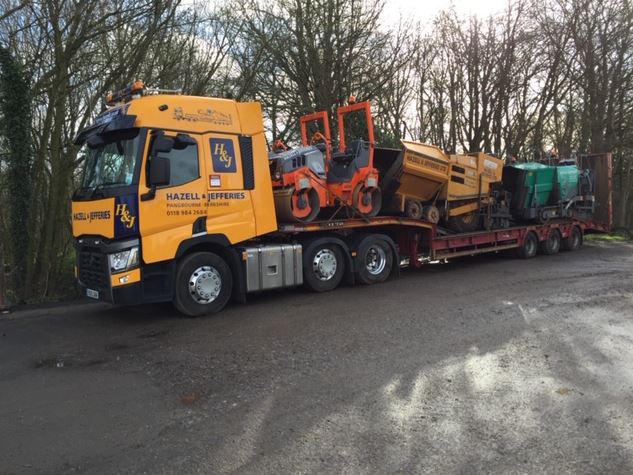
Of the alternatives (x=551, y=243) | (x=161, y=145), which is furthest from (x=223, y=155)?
(x=551, y=243)

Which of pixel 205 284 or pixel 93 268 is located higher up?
pixel 93 268

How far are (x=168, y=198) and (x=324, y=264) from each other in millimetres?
3298

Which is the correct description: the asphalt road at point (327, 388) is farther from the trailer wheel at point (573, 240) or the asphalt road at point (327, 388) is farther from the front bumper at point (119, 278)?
the trailer wheel at point (573, 240)

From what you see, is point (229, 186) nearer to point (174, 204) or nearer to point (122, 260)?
point (174, 204)

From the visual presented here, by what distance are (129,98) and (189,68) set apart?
8068mm

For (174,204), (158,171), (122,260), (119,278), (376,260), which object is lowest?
(376,260)

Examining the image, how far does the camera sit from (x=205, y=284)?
7516 mm

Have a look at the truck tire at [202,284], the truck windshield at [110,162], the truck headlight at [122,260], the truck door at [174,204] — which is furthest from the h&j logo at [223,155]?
the truck headlight at [122,260]

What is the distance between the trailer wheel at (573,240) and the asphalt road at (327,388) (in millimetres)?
7792

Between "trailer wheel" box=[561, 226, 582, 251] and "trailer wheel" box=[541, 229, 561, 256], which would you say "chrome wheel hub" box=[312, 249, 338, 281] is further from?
"trailer wheel" box=[561, 226, 582, 251]

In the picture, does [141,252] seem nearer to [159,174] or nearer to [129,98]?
[159,174]

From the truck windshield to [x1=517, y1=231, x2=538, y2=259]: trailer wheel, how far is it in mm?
10673

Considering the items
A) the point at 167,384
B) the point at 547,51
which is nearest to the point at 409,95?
the point at 547,51

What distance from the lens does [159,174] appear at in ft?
22.2
